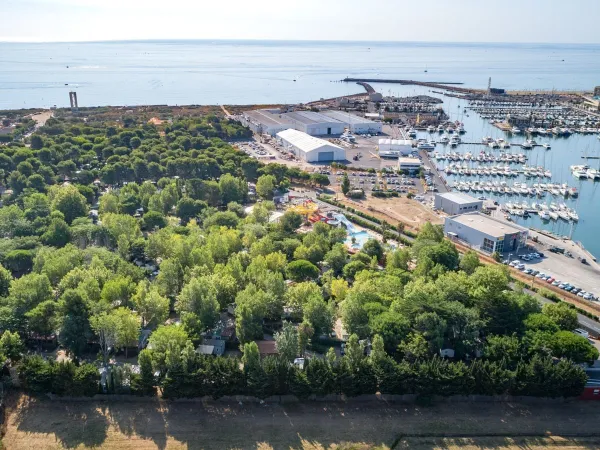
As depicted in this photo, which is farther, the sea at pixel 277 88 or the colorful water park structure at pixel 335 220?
the sea at pixel 277 88

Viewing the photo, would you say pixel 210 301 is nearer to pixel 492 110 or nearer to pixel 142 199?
pixel 142 199

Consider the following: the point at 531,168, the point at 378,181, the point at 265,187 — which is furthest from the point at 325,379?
the point at 531,168

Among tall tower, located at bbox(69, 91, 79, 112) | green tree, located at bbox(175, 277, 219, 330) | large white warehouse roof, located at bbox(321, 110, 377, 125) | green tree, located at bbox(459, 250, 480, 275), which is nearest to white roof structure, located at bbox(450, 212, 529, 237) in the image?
green tree, located at bbox(459, 250, 480, 275)

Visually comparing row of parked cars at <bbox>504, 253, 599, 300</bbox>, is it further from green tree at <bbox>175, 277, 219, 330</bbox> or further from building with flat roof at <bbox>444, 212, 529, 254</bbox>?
green tree at <bbox>175, 277, 219, 330</bbox>

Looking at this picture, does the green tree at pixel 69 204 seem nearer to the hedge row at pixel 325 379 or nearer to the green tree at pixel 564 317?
the hedge row at pixel 325 379

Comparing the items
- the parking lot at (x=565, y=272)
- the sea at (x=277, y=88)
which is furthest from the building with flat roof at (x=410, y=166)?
the parking lot at (x=565, y=272)

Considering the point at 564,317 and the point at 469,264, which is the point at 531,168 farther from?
the point at 564,317
